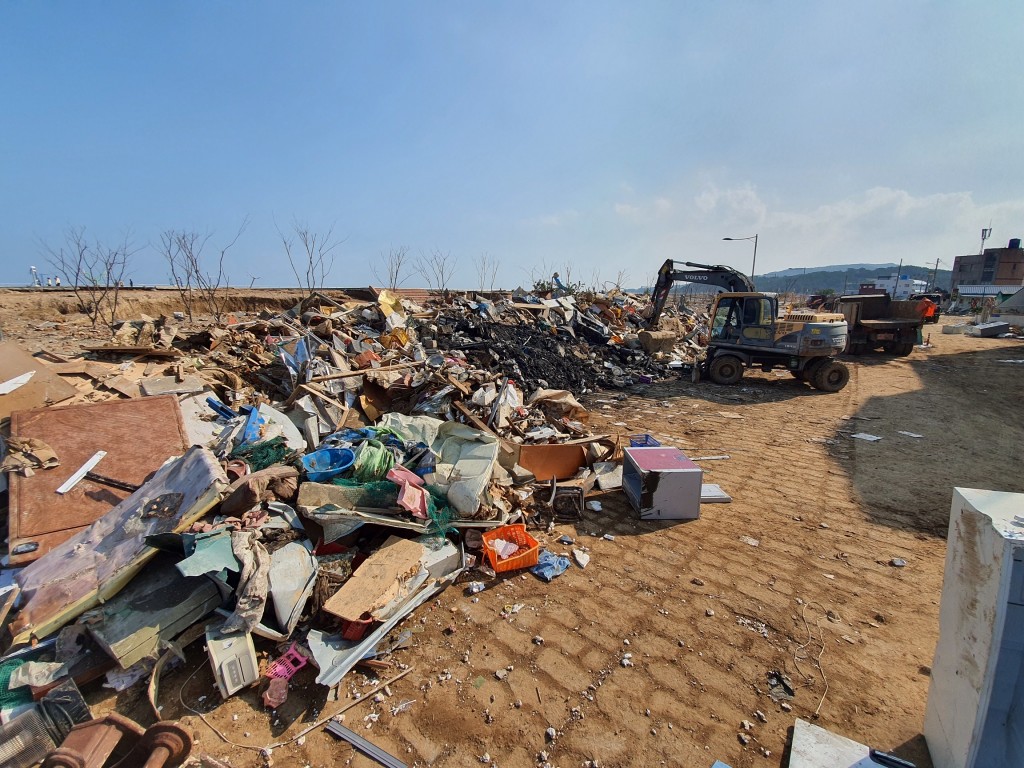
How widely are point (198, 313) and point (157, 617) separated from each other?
1360 cm

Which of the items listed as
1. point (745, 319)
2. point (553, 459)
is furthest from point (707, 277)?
point (553, 459)

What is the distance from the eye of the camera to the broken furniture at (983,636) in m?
1.50

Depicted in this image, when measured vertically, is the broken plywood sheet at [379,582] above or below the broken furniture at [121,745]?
above

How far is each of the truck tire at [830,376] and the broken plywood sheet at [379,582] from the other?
9.36m

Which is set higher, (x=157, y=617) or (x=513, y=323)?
(x=513, y=323)

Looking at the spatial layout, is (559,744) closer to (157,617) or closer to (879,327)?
(157,617)

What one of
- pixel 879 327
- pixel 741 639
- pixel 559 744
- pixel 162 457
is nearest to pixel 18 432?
pixel 162 457

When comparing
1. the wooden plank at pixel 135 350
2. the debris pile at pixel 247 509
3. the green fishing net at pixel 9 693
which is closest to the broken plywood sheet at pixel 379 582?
the debris pile at pixel 247 509

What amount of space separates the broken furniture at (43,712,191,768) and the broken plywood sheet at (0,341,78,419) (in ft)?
12.8

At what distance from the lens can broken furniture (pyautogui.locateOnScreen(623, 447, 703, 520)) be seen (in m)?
4.12

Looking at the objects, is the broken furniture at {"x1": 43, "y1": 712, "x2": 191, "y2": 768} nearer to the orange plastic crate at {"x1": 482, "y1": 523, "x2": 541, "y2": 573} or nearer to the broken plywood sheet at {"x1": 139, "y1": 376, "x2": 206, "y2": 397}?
the orange plastic crate at {"x1": 482, "y1": 523, "x2": 541, "y2": 573}

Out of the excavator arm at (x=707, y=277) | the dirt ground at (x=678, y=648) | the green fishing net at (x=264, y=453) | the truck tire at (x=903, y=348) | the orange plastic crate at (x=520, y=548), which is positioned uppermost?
→ the excavator arm at (x=707, y=277)

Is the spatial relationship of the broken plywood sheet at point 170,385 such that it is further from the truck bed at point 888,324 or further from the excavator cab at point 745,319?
the truck bed at point 888,324

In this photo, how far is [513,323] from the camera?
37.6 ft
